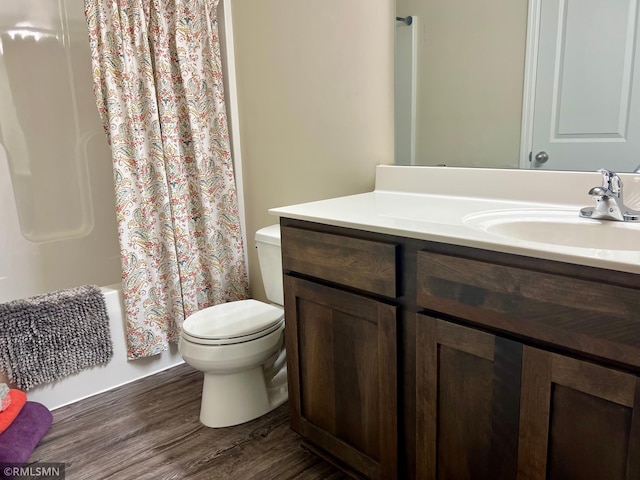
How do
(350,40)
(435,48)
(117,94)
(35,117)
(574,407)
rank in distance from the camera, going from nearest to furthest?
(574,407), (435,48), (350,40), (117,94), (35,117)

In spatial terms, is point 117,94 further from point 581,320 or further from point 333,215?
point 581,320

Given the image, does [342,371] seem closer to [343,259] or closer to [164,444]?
[343,259]

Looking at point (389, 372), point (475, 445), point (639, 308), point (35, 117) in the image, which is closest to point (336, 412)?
point (389, 372)

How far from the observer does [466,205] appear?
1.56 meters

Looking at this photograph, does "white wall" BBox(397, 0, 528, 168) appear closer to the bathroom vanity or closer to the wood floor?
the bathroom vanity

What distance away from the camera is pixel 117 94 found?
2.06m

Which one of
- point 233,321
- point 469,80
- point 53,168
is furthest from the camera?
point 53,168

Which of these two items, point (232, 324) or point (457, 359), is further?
point (232, 324)

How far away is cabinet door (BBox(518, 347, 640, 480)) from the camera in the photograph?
0.92 m

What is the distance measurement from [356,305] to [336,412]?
375mm

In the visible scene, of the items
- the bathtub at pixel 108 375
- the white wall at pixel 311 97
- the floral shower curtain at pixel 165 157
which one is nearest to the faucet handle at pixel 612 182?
the white wall at pixel 311 97

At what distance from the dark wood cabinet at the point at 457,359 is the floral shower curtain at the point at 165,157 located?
87 centimetres

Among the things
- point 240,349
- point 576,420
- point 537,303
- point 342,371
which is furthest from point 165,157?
point 576,420

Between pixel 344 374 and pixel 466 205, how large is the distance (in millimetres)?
635
